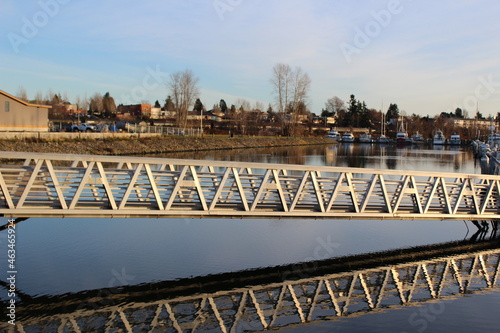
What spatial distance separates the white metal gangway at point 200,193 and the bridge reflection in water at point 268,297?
209cm

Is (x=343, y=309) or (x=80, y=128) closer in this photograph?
(x=343, y=309)

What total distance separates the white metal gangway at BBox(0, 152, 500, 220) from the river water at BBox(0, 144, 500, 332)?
141cm

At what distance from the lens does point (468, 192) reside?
19828 millimetres

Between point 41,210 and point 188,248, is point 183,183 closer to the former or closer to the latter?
point 188,248

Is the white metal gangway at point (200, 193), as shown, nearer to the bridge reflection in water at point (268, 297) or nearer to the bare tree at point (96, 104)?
the bridge reflection in water at point (268, 297)

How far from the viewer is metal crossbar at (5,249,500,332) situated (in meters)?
11.4

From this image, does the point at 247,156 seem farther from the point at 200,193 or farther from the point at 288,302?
the point at 288,302

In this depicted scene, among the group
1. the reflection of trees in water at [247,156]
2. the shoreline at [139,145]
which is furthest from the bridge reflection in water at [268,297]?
the reflection of trees in water at [247,156]

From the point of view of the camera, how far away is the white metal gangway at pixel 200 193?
46.7 ft

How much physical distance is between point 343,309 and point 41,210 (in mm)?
8844

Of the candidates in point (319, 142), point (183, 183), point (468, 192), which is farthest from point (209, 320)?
point (319, 142)

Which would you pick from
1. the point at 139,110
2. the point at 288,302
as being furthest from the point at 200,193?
the point at 139,110

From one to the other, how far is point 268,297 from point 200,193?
13.4 feet

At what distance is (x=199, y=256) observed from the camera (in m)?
16.3
